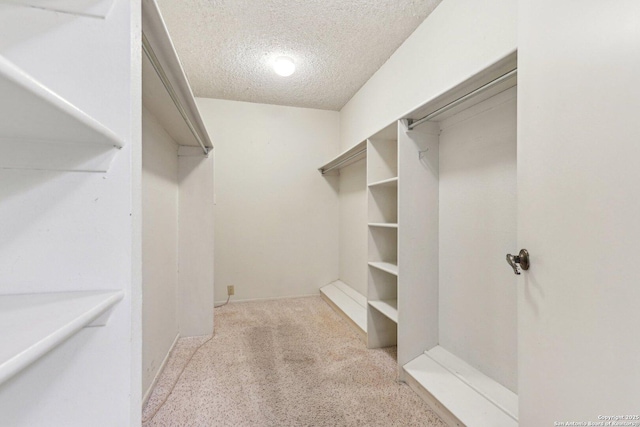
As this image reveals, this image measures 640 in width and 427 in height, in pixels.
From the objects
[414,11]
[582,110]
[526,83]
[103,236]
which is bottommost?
[103,236]

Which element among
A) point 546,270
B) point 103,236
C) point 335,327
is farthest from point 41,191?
point 335,327

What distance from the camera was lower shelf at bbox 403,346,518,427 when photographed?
1.36 meters

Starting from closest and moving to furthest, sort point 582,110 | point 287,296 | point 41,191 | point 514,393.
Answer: point 41,191, point 582,110, point 514,393, point 287,296

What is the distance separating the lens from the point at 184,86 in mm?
1469

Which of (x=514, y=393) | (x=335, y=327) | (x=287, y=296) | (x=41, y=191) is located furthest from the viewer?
(x=287, y=296)

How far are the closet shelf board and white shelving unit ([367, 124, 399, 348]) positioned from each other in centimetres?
189

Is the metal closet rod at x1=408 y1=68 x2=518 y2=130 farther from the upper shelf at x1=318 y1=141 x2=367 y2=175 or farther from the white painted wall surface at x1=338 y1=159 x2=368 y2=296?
the white painted wall surface at x1=338 y1=159 x2=368 y2=296

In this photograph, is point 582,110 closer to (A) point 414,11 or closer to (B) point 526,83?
(B) point 526,83

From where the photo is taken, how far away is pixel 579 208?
82 centimetres

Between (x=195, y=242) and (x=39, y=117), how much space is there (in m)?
2.17

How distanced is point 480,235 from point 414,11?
1.61 m

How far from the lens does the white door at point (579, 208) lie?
0.70 metres

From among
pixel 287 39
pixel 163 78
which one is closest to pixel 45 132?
pixel 163 78

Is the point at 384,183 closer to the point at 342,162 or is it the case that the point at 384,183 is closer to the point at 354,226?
the point at 342,162
